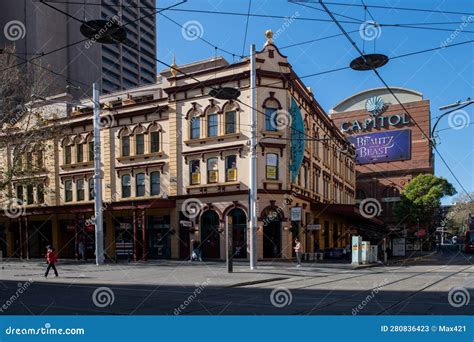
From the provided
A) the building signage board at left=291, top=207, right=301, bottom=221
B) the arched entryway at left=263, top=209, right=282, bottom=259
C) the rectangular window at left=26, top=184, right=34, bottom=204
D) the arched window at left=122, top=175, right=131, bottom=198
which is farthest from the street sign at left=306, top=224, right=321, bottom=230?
the rectangular window at left=26, top=184, right=34, bottom=204

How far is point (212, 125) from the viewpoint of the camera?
30.9m

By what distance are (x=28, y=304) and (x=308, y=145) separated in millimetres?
25400

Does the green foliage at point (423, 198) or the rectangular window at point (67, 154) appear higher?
the rectangular window at point (67, 154)

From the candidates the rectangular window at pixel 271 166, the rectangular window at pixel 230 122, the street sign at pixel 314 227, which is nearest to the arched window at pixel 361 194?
the street sign at pixel 314 227

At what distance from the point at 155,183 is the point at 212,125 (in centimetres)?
613

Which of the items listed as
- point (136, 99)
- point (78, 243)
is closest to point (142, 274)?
point (78, 243)

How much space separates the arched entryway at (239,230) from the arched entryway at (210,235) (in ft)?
3.60

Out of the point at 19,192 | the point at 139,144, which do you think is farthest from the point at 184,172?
the point at 19,192

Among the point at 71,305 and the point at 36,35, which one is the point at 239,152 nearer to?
the point at 71,305

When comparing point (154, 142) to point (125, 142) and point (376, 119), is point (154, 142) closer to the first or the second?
point (125, 142)

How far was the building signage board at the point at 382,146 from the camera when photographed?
67.8 m

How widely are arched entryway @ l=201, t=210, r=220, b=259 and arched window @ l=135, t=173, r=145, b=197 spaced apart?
5.51 m

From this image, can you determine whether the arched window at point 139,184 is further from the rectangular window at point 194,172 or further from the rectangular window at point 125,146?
the rectangular window at point 194,172

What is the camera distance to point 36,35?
73812 mm
